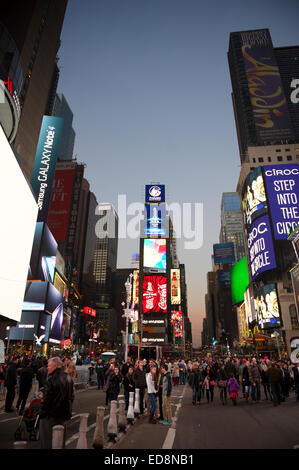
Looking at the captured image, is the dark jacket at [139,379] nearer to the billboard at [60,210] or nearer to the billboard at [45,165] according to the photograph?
the billboard at [45,165]

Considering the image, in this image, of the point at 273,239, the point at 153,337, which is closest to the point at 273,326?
the point at 273,239

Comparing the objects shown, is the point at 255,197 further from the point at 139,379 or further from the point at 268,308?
the point at 139,379

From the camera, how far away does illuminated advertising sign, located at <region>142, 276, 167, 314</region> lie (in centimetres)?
6675

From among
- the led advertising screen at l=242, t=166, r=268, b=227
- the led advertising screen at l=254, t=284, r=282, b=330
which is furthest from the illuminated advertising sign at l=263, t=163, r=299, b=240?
the led advertising screen at l=254, t=284, r=282, b=330

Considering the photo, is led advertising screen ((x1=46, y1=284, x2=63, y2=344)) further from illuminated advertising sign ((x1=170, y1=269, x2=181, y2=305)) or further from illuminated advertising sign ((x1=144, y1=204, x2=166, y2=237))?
illuminated advertising sign ((x1=170, y1=269, x2=181, y2=305))

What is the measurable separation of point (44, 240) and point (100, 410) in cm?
4413

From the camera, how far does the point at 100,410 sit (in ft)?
19.9

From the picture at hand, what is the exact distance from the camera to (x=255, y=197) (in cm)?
6169

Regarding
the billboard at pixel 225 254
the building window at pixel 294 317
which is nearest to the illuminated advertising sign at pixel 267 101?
the building window at pixel 294 317

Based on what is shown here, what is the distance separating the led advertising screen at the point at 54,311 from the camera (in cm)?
4653

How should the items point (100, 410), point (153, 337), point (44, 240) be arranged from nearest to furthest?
point (100, 410), point (44, 240), point (153, 337)

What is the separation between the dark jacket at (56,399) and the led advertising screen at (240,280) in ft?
283
